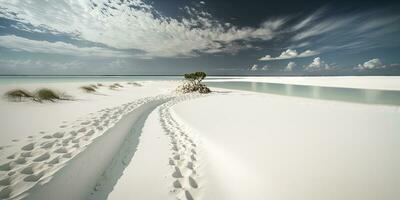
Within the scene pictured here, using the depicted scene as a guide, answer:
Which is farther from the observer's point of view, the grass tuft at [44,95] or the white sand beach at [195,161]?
the grass tuft at [44,95]

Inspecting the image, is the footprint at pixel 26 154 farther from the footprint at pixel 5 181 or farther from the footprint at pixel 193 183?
the footprint at pixel 193 183

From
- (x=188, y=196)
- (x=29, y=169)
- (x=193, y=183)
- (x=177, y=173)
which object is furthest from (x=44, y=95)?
(x=188, y=196)

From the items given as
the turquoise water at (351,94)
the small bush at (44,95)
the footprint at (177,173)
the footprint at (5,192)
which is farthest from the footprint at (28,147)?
the turquoise water at (351,94)

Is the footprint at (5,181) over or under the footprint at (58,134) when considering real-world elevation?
under

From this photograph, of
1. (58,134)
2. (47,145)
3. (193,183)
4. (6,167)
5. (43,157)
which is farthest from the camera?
(58,134)

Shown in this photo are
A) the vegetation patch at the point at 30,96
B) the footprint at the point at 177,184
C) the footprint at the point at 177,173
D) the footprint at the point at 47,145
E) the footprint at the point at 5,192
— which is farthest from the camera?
the vegetation patch at the point at 30,96

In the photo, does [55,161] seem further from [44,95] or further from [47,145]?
[44,95]

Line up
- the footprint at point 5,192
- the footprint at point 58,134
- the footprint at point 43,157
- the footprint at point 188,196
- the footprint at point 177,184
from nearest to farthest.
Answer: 1. the footprint at point 5,192
2. the footprint at point 188,196
3. the footprint at point 177,184
4. the footprint at point 43,157
5. the footprint at point 58,134

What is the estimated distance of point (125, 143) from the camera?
500 cm

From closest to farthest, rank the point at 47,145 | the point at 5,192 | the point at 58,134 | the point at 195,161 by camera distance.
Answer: the point at 5,192, the point at 195,161, the point at 47,145, the point at 58,134

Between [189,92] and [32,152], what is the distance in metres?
18.3

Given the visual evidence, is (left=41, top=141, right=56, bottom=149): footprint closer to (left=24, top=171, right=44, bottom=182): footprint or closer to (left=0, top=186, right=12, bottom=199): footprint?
(left=24, top=171, right=44, bottom=182): footprint

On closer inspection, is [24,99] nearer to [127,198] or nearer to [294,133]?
[127,198]

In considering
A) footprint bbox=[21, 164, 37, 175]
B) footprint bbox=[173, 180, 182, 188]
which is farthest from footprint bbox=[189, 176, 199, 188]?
footprint bbox=[21, 164, 37, 175]
